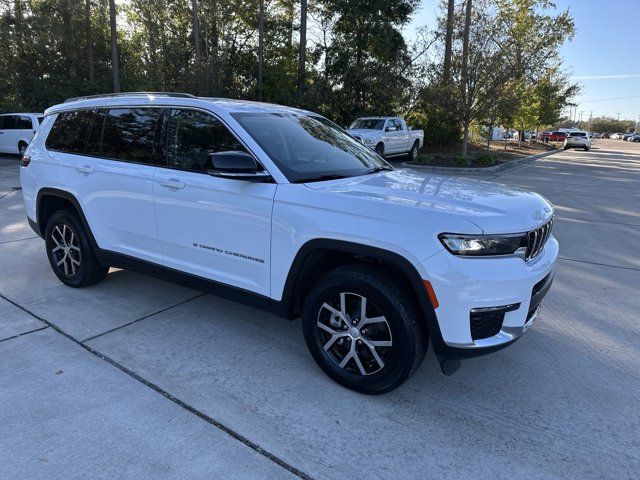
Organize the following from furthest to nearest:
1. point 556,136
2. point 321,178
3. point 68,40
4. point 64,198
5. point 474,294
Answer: point 556,136, point 68,40, point 64,198, point 321,178, point 474,294

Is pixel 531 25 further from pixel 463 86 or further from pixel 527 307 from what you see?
pixel 527 307

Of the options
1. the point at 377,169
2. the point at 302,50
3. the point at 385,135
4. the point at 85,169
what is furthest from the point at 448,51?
the point at 85,169

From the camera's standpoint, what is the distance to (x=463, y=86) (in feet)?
53.9

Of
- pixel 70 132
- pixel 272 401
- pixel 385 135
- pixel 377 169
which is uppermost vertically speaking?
pixel 385 135

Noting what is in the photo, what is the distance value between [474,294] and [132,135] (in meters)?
3.11

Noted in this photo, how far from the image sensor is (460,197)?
2920mm

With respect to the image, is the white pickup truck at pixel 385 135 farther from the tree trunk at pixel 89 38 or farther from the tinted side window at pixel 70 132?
the tree trunk at pixel 89 38

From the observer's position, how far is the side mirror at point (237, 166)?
118 inches

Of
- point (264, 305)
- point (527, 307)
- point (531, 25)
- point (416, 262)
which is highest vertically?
point (531, 25)

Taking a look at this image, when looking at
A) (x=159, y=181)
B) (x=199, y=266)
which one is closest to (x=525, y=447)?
(x=199, y=266)

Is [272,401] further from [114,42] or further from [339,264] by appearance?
[114,42]

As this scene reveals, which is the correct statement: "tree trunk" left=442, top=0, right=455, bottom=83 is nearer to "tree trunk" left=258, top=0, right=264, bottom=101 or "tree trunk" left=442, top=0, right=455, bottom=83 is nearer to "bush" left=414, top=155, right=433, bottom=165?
"bush" left=414, top=155, right=433, bottom=165

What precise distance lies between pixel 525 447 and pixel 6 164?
1923 centimetres

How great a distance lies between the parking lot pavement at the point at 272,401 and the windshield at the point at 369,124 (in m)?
13.3
